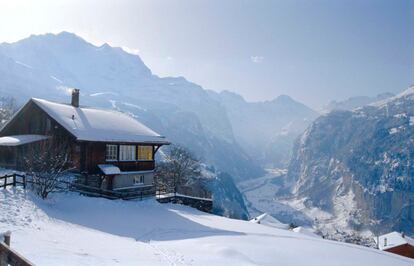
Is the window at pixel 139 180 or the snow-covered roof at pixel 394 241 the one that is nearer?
the window at pixel 139 180

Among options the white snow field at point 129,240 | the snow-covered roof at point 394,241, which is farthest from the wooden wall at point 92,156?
the snow-covered roof at point 394,241

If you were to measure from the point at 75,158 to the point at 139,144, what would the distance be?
695cm

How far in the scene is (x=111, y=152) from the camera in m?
37.1

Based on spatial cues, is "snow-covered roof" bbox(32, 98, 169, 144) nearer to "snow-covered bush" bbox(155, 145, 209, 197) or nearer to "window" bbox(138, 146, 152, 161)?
"window" bbox(138, 146, 152, 161)

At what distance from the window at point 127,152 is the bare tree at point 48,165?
505cm

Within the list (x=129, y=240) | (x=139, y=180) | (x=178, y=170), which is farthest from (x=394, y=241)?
(x=129, y=240)

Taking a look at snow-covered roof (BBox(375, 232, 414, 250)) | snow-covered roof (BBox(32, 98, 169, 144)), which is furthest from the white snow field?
snow-covered roof (BBox(375, 232, 414, 250))

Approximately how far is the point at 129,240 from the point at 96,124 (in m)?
18.2

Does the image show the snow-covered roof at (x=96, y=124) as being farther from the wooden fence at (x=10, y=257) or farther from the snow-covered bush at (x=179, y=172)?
the wooden fence at (x=10, y=257)

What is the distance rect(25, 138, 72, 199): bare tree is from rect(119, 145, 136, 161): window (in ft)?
16.6

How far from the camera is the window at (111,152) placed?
3669cm

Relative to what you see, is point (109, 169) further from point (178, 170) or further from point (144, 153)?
point (178, 170)

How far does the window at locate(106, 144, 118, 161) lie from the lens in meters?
36.7

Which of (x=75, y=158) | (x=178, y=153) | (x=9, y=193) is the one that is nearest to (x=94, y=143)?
(x=75, y=158)
